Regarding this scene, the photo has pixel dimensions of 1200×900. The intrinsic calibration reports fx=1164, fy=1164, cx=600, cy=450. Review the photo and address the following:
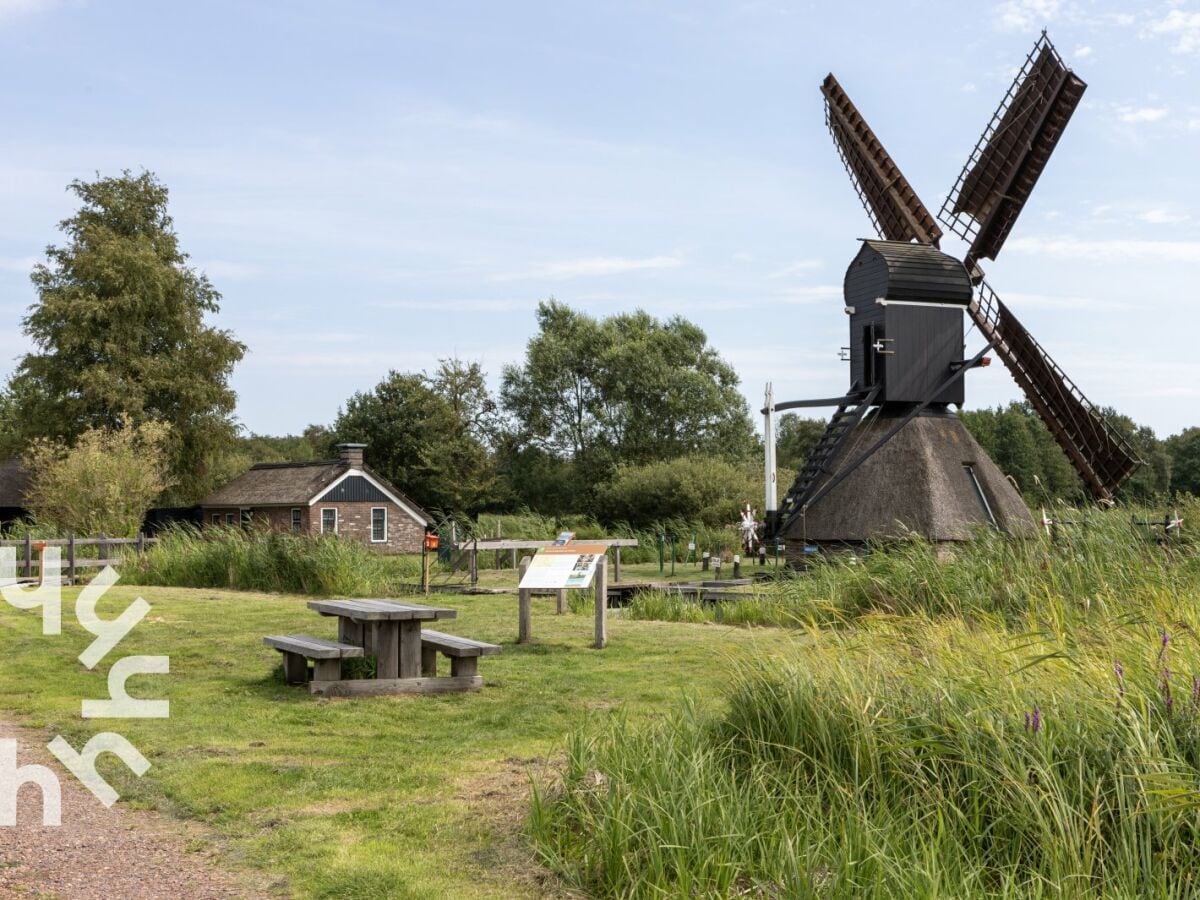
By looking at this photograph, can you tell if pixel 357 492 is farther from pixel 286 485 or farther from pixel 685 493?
pixel 685 493

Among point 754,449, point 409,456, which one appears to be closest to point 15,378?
point 409,456

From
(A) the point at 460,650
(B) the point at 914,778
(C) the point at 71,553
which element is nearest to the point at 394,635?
(A) the point at 460,650

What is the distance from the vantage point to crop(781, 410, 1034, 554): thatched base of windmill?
863 inches

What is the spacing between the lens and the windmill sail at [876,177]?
2528 centimetres

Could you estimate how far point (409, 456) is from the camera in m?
54.2

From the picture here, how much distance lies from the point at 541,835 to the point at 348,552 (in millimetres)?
15488

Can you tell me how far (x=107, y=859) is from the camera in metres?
5.53

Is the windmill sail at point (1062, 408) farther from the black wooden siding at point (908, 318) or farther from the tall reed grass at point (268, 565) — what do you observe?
the tall reed grass at point (268, 565)

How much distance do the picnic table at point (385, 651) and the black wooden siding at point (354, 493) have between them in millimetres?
35224

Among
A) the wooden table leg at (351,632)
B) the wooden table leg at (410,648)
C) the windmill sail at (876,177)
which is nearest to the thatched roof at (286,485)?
the windmill sail at (876,177)

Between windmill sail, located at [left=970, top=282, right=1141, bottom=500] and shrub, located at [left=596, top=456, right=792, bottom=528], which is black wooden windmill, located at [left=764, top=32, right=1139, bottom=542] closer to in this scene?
windmill sail, located at [left=970, top=282, right=1141, bottom=500]

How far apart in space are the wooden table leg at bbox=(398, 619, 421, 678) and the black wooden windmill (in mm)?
13228

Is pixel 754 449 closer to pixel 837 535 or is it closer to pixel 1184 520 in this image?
pixel 837 535

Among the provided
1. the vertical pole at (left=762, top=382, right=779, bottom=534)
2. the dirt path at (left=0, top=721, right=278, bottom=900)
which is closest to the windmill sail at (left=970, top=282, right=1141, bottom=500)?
the vertical pole at (left=762, top=382, right=779, bottom=534)
